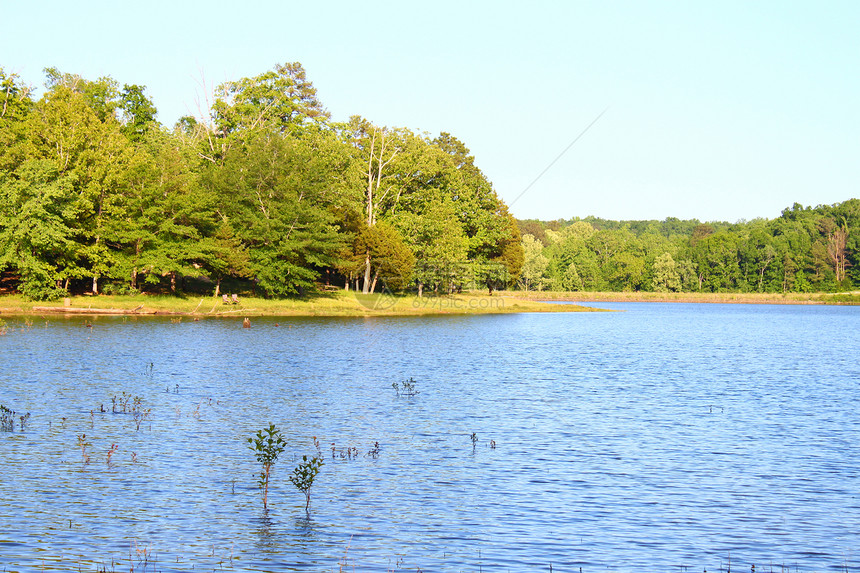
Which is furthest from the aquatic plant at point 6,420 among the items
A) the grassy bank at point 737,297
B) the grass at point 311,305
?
the grassy bank at point 737,297

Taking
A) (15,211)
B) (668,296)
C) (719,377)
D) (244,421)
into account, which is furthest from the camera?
(668,296)

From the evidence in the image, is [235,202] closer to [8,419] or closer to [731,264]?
[8,419]

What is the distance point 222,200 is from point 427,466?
226 feet

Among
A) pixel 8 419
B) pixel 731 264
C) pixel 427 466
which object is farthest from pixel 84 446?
pixel 731 264

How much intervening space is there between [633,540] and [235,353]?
114 ft

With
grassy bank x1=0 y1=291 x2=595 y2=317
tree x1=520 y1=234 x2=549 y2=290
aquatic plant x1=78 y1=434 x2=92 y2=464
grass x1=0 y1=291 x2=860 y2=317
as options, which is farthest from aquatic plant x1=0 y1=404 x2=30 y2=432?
tree x1=520 y1=234 x2=549 y2=290

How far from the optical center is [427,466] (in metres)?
20.0

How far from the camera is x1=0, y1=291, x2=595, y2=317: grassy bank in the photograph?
70.9m

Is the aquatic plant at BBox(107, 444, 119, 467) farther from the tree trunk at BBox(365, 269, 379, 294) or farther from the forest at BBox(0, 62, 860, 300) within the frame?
the tree trunk at BBox(365, 269, 379, 294)

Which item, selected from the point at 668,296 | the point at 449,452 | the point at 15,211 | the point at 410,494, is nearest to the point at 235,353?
the point at 449,452

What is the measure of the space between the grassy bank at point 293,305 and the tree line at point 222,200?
191 cm

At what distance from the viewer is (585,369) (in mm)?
43938

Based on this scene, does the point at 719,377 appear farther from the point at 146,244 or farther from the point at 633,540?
the point at 146,244

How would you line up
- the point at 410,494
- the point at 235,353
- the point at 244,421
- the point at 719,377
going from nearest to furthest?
the point at 410,494 → the point at 244,421 → the point at 719,377 → the point at 235,353
